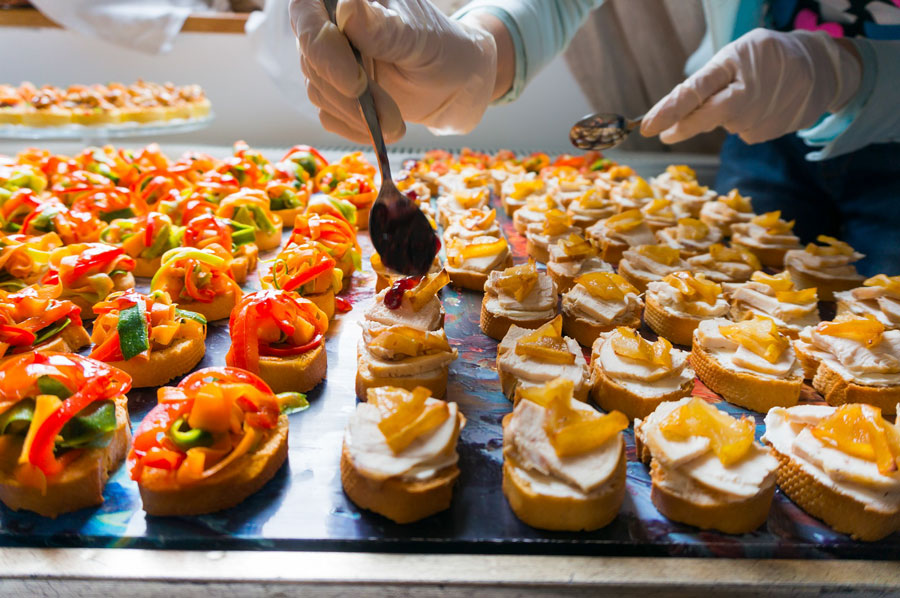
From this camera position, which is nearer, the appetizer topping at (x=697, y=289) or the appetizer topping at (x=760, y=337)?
the appetizer topping at (x=760, y=337)

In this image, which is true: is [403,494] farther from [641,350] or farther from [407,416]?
[641,350]

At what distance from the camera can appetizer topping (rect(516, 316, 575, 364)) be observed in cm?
211

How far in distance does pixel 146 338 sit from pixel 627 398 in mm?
1687

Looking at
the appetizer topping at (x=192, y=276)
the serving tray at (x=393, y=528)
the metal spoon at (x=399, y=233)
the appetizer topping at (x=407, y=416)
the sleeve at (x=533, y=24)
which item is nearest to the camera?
the serving tray at (x=393, y=528)

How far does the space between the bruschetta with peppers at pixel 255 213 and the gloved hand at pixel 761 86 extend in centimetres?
218

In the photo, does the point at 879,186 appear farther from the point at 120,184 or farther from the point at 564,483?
the point at 120,184

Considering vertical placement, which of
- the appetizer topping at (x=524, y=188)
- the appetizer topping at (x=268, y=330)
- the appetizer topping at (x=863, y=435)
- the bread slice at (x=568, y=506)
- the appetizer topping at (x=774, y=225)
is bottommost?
the appetizer topping at (x=524, y=188)

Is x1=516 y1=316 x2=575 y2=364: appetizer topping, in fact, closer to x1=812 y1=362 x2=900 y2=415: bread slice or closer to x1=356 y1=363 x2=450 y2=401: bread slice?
x1=356 y1=363 x2=450 y2=401: bread slice

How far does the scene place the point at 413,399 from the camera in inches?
67.3

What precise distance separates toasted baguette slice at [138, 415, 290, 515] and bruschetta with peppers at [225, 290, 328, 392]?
454mm

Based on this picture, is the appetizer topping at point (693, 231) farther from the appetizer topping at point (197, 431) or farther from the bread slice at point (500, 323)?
the appetizer topping at point (197, 431)

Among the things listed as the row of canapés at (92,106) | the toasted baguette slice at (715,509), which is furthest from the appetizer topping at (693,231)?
the row of canapés at (92,106)

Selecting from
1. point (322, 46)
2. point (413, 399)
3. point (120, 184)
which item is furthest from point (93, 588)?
point (120, 184)

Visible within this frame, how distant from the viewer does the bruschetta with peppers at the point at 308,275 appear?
8.70 feet
